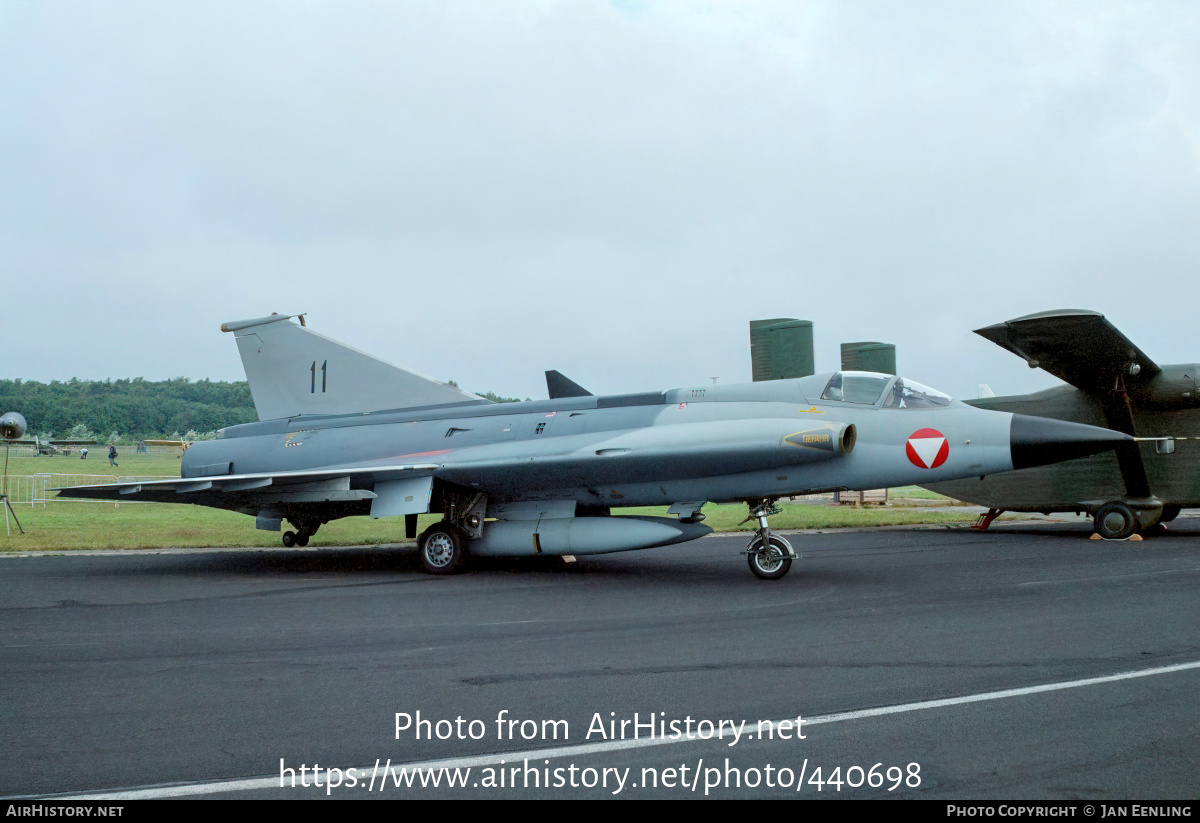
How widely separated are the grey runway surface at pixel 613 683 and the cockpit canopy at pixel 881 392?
2056 mm

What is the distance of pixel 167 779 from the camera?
12.7ft

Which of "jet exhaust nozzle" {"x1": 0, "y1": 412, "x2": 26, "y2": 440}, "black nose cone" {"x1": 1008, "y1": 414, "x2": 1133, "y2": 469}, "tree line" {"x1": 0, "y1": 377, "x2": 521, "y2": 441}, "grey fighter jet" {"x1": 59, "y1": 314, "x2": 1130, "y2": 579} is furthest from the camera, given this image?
"tree line" {"x1": 0, "y1": 377, "x2": 521, "y2": 441}

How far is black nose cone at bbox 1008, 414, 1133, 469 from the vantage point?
384 inches

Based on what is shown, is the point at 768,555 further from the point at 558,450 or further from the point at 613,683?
the point at 613,683

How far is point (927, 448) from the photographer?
1002cm

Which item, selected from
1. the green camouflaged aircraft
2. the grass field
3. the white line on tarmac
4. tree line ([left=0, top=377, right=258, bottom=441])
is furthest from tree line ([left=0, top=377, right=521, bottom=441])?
the white line on tarmac

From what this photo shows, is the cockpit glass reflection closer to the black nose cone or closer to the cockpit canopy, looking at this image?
the cockpit canopy

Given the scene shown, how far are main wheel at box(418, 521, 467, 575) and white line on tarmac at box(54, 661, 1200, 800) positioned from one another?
25.2 feet

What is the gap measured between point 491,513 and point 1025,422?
22.6 ft

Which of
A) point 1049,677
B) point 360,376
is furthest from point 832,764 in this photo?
point 360,376

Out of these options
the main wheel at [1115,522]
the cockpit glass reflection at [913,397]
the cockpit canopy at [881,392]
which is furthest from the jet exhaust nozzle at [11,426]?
the main wheel at [1115,522]

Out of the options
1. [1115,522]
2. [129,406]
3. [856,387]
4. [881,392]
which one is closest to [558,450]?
[856,387]

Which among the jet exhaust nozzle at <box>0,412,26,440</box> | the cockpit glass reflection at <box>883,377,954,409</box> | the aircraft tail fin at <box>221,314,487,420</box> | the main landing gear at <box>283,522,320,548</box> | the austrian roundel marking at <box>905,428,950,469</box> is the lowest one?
the main landing gear at <box>283,522,320,548</box>

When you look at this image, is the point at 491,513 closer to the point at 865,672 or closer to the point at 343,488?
the point at 343,488
